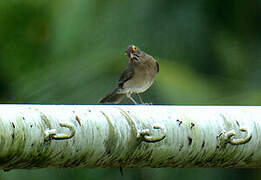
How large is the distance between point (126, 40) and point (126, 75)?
225 cm

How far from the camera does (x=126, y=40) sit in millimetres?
9852

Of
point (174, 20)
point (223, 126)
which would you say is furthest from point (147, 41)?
point (223, 126)

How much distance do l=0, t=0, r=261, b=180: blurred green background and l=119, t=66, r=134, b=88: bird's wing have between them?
1028 mm

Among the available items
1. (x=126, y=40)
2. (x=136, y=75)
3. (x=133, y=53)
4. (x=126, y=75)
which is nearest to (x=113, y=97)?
(x=126, y=75)

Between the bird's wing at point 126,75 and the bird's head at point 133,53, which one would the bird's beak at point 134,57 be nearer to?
the bird's head at point 133,53

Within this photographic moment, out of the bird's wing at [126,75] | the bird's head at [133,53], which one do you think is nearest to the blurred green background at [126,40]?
the bird's wing at [126,75]

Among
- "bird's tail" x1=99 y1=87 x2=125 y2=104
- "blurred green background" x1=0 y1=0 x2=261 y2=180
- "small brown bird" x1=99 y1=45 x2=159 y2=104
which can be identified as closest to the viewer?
"small brown bird" x1=99 y1=45 x2=159 y2=104

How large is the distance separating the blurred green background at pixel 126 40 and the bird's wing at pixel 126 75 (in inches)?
40.5

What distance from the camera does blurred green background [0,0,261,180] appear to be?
29.8ft

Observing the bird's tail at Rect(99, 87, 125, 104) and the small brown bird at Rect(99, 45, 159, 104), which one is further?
the bird's tail at Rect(99, 87, 125, 104)

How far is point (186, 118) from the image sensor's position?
10.1 ft

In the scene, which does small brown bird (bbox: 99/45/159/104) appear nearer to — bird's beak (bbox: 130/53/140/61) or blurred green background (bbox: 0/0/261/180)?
bird's beak (bbox: 130/53/140/61)

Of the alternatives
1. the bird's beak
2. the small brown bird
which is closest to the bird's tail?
the small brown bird

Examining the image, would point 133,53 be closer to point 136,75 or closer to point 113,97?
point 136,75
